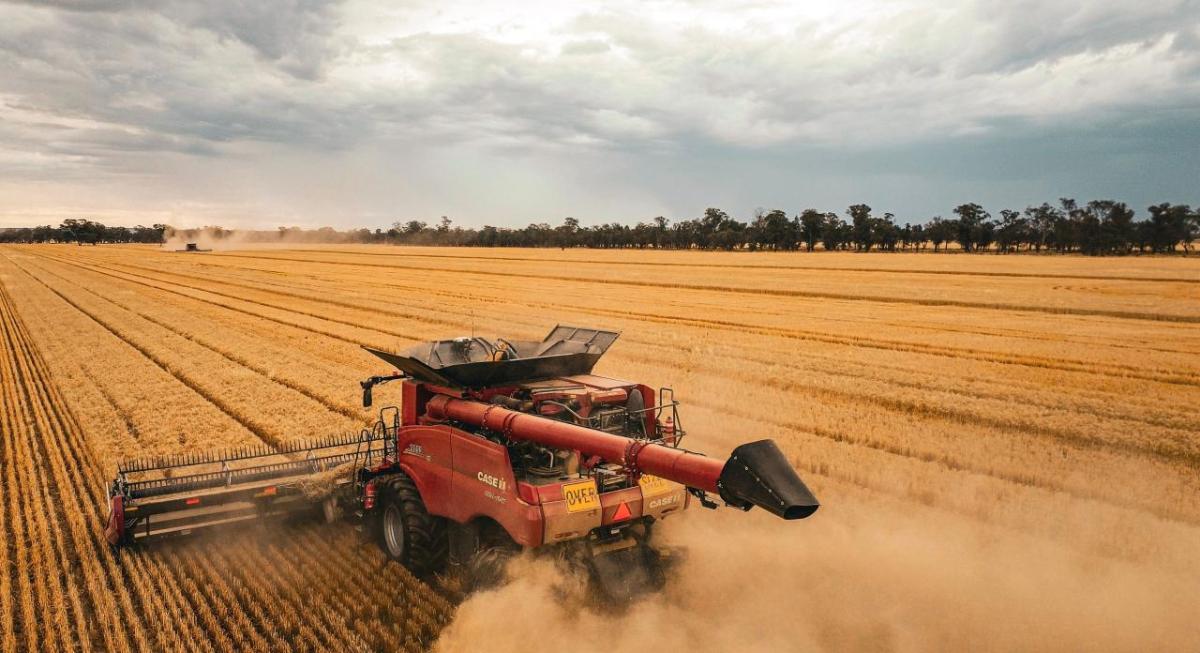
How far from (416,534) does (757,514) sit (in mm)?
3968

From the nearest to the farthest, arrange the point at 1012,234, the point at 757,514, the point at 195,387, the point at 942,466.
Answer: the point at 757,514, the point at 942,466, the point at 195,387, the point at 1012,234

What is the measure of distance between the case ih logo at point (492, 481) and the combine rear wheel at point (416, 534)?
1.21m

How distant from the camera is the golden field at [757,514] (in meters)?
6.65

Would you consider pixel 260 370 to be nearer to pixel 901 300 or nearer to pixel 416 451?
pixel 416 451

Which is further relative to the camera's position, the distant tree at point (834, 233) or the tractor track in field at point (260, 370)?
the distant tree at point (834, 233)

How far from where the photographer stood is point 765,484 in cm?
438

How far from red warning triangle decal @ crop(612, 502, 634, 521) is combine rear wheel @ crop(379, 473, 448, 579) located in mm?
2170

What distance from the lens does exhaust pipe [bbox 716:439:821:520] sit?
4.35 m

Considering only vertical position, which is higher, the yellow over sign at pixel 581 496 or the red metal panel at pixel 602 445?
the red metal panel at pixel 602 445

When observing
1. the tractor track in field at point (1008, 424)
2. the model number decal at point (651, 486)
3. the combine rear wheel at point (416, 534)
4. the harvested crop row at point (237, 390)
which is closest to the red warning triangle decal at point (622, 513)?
the model number decal at point (651, 486)

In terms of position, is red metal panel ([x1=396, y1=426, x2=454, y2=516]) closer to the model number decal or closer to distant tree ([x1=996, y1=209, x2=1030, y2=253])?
the model number decal

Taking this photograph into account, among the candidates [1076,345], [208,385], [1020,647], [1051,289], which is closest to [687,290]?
[1051,289]

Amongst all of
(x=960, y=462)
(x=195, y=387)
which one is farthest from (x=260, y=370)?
(x=960, y=462)

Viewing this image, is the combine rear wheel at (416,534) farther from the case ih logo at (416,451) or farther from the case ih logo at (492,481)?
the case ih logo at (492,481)
